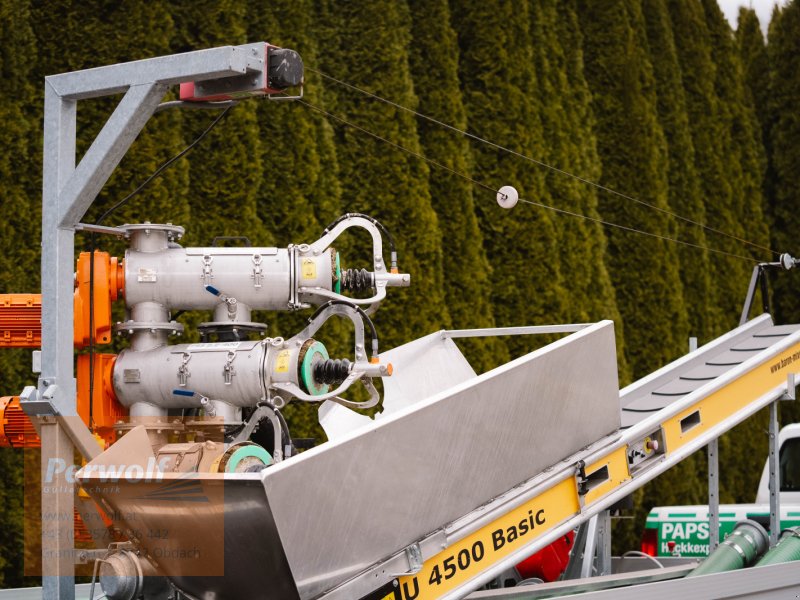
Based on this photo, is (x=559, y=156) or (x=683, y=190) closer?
(x=559, y=156)

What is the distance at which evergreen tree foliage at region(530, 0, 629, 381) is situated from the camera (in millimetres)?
10695

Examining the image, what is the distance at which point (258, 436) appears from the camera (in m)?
4.56

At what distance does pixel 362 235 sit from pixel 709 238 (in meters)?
6.23

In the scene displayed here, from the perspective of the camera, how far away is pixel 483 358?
9.49 meters

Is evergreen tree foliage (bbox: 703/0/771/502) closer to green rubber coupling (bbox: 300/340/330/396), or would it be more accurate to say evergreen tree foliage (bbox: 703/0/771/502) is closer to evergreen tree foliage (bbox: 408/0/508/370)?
evergreen tree foliage (bbox: 408/0/508/370)

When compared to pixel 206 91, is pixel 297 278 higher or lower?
lower

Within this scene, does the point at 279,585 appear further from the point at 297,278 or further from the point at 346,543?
the point at 297,278

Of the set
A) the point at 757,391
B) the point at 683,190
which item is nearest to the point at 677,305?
the point at 683,190

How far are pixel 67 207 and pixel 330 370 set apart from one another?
4.20ft

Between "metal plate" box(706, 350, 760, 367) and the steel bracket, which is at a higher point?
"metal plate" box(706, 350, 760, 367)

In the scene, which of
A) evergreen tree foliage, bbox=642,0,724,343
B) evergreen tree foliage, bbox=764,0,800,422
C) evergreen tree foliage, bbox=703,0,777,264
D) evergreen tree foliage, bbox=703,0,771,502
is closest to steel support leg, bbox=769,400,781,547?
evergreen tree foliage, bbox=642,0,724,343

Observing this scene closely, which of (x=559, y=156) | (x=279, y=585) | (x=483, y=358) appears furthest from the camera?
(x=559, y=156)

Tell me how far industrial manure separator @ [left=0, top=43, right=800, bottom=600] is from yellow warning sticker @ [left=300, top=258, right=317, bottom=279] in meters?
0.01

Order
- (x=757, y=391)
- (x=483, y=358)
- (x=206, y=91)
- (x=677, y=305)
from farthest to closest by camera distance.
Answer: (x=677, y=305) → (x=483, y=358) → (x=757, y=391) → (x=206, y=91)
